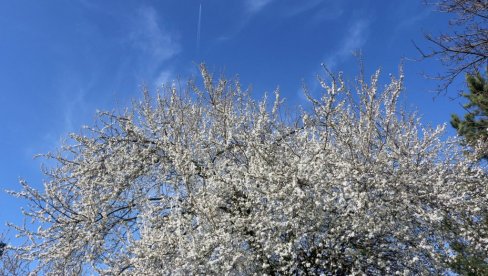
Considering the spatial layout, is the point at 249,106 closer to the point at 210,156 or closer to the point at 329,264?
the point at 210,156

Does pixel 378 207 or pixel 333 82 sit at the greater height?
pixel 333 82

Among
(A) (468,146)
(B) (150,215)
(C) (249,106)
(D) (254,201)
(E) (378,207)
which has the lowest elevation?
(E) (378,207)

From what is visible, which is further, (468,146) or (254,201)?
(468,146)

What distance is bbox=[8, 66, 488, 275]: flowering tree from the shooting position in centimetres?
582

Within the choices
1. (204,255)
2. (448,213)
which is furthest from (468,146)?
(204,255)

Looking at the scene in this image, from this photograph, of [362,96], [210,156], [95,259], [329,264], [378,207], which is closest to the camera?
[378,207]

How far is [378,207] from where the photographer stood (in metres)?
5.73

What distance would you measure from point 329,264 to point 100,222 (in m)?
4.56

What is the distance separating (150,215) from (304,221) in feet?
9.38

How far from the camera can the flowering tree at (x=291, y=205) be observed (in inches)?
229

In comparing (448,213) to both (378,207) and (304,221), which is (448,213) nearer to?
(378,207)

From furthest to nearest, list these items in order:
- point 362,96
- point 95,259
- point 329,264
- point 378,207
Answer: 1. point 95,259
2. point 362,96
3. point 329,264
4. point 378,207

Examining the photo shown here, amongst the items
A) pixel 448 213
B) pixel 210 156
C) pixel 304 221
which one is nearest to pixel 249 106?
pixel 210 156

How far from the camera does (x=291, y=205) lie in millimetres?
5789
